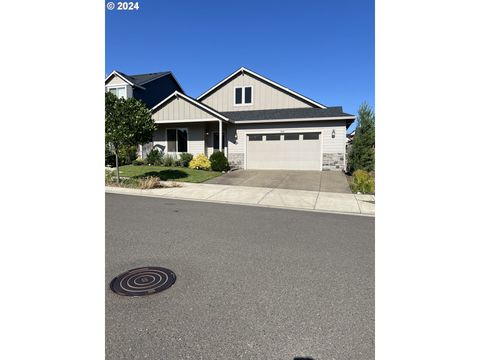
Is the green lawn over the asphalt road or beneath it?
over

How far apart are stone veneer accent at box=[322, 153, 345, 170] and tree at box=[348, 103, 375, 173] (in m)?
1.31

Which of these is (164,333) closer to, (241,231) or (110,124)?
(241,231)

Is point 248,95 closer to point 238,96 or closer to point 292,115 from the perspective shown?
point 238,96

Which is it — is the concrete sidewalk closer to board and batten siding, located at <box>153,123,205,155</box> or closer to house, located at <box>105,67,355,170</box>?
house, located at <box>105,67,355,170</box>

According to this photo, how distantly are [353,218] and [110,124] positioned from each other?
32.2ft

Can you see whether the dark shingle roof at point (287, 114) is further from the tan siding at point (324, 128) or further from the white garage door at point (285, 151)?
the white garage door at point (285, 151)

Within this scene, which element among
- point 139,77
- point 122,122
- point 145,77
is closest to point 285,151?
point 122,122

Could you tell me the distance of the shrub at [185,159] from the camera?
57.7 feet

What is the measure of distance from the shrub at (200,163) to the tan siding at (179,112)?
252 centimetres

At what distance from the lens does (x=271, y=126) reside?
17797 mm

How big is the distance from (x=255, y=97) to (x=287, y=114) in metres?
3.86

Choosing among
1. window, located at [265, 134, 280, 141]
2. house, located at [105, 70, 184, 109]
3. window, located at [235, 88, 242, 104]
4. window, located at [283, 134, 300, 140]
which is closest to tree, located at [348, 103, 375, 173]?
window, located at [283, 134, 300, 140]

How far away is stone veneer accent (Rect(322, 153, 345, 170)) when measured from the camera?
17.0 metres
